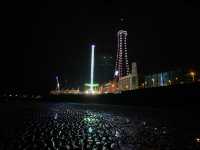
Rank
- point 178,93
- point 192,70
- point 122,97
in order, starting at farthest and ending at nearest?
1. point 192,70
2. point 122,97
3. point 178,93

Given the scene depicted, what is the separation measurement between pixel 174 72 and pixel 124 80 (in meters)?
48.7

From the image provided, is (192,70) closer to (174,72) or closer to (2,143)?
(174,72)

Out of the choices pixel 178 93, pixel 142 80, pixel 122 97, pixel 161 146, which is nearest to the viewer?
pixel 161 146

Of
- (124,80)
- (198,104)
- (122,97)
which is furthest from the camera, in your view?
(124,80)

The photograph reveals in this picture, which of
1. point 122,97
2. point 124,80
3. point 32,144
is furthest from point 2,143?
point 124,80

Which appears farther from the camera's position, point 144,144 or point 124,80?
point 124,80

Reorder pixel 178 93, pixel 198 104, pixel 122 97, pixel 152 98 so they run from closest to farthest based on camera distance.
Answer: pixel 198 104 < pixel 178 93 < pixel 152 98 < pixel 122 97

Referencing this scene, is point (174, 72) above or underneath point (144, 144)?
above

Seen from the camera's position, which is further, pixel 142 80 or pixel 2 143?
pixel 142 80

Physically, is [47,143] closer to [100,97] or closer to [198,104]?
[198,104]

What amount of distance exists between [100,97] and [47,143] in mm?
81407

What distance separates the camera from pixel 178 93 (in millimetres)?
56844

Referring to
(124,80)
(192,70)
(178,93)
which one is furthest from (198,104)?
(124,80)

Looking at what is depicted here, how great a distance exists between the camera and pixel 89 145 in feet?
37.3
